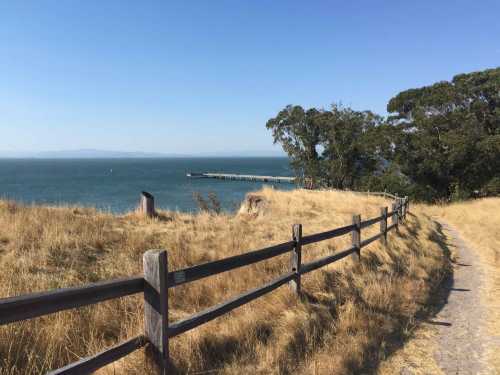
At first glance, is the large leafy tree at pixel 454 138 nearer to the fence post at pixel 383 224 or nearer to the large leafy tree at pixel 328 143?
the large leafy tree at pixel 328 143

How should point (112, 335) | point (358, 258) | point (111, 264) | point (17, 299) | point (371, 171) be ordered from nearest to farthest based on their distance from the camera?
point (17, 299)
point (112, 335)
point (111, 264)
point (358, 258)
point (371, 171)

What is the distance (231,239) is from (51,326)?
5445mm

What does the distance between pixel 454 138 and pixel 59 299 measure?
35576mm

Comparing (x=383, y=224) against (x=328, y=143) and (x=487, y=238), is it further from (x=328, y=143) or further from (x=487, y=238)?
(x=328, y=143)

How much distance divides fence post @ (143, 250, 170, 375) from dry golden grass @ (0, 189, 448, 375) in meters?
0.19

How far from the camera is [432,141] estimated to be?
3369cm

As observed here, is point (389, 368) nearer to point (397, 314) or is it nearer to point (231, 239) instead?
point (397, 314)

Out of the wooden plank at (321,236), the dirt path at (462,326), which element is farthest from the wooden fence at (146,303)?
the dirt path at (462,326)

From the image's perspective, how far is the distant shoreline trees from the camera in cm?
3278

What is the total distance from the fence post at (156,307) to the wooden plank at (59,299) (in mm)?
116

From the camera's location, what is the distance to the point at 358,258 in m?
8.23

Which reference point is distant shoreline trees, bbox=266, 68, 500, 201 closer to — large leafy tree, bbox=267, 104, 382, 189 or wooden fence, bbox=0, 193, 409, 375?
large leafy tree, bbox=267, 104, 382, 189

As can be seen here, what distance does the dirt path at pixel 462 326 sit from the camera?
15.9 ft

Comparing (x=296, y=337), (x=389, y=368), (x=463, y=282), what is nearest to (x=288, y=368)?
(x=296, y=337)
